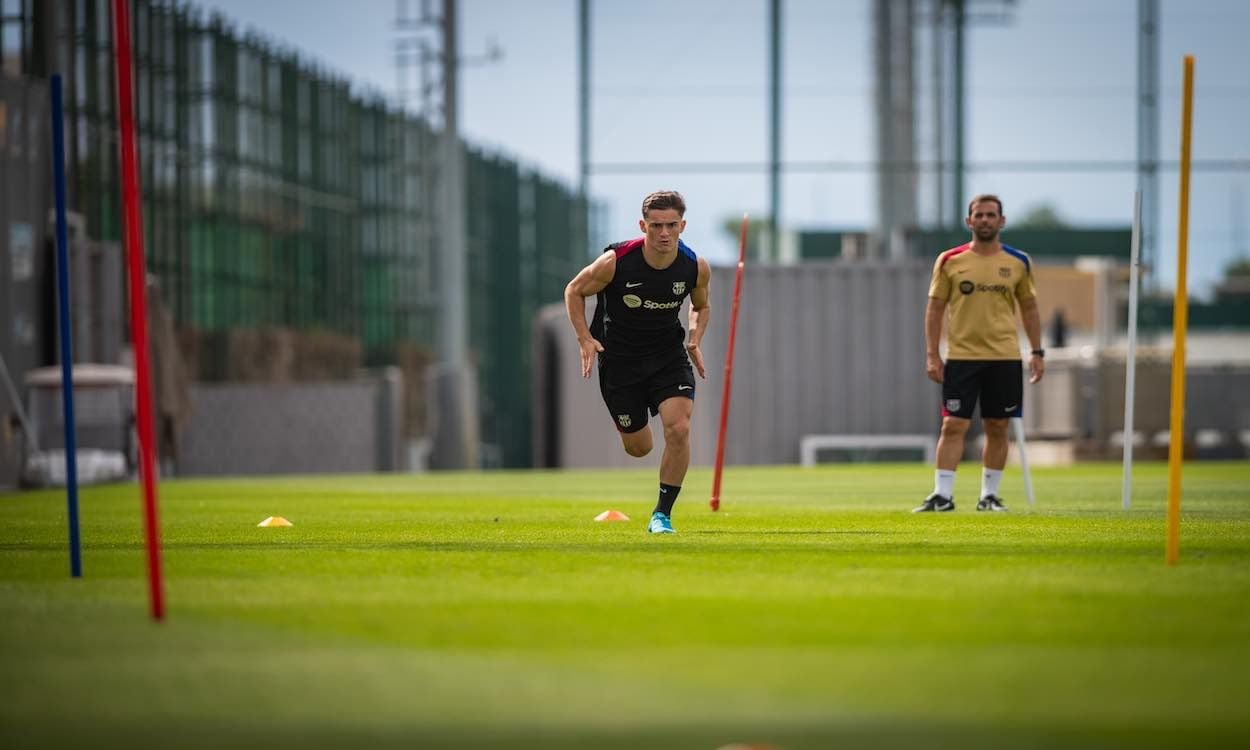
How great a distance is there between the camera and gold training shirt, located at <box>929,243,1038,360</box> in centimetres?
1141

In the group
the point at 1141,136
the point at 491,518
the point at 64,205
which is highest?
the point at 1141,136

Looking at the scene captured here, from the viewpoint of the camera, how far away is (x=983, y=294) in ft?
37.4

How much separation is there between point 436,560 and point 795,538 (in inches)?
80.1

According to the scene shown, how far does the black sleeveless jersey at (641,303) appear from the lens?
31.1ft

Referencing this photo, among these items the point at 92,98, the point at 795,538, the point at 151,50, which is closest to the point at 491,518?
the point at 795,538

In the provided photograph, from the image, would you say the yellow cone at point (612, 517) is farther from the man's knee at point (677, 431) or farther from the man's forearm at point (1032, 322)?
the man's forearm at point (1032, 322)

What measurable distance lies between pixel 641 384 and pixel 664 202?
1110mm

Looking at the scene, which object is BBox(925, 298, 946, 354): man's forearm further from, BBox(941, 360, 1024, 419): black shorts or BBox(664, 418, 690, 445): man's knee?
BBox(664, 418, 690, 445): man's knee

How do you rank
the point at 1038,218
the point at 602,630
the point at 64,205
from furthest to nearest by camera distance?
the point at 1038,218, the point at 64,205, the point at 602,630

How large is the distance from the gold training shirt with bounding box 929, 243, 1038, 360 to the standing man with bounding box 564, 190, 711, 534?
87.9 inches

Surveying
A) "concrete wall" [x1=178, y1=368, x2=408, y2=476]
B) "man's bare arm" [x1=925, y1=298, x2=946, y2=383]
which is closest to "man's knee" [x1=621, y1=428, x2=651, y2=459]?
"man's bare arm" [x1=925, y1=298, x2=946, y2=383]

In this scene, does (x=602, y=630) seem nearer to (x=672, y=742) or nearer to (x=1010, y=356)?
(x=672, y=742)

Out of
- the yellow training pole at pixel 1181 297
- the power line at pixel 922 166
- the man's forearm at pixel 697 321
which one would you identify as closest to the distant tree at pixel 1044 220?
the power line at pixel 922 166

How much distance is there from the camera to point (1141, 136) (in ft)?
105
